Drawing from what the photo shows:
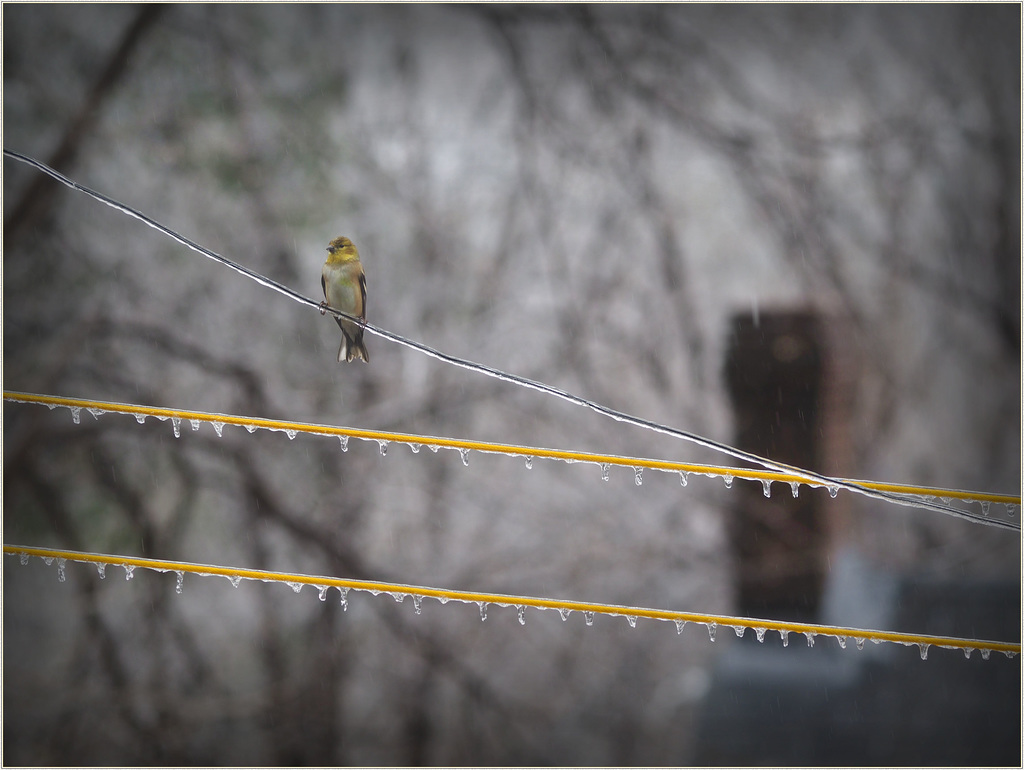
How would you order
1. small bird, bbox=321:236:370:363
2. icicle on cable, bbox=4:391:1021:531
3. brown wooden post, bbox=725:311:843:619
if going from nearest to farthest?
icicle on cable, bbox=4:391:1021:531 < small bird, bbox=321:236:370:363 < brown wooden post, bbox=725:311:843:619

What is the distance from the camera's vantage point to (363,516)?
10.9 feet

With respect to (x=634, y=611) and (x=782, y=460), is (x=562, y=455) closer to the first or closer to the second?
(x=634, y=611)

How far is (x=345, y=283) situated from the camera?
2137 millimetres

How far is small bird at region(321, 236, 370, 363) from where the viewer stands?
6.97ft

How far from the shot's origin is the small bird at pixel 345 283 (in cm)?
212

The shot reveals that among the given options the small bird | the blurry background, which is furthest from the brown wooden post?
the small bird

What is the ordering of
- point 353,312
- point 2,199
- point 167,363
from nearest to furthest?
point 353,312
point 2,199
point 167,363

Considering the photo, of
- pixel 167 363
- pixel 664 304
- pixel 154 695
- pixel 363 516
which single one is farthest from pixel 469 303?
pixel 154 695

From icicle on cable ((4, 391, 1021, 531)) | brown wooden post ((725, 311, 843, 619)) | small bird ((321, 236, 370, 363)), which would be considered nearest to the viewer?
icicle on cable ((4, 391, 1021, 531))

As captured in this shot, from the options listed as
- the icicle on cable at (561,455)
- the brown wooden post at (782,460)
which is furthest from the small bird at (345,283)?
the brown wooden post at (782,460)

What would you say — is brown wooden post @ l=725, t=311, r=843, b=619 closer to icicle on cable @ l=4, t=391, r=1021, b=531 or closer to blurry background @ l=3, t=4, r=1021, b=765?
blurry background @ l=3, t=4, r=1021, b=765

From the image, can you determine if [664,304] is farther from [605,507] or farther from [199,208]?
[199,208]

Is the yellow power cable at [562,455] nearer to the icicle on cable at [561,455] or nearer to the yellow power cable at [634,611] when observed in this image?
the icicle on cable at [561,455]

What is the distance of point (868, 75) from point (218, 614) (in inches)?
161
